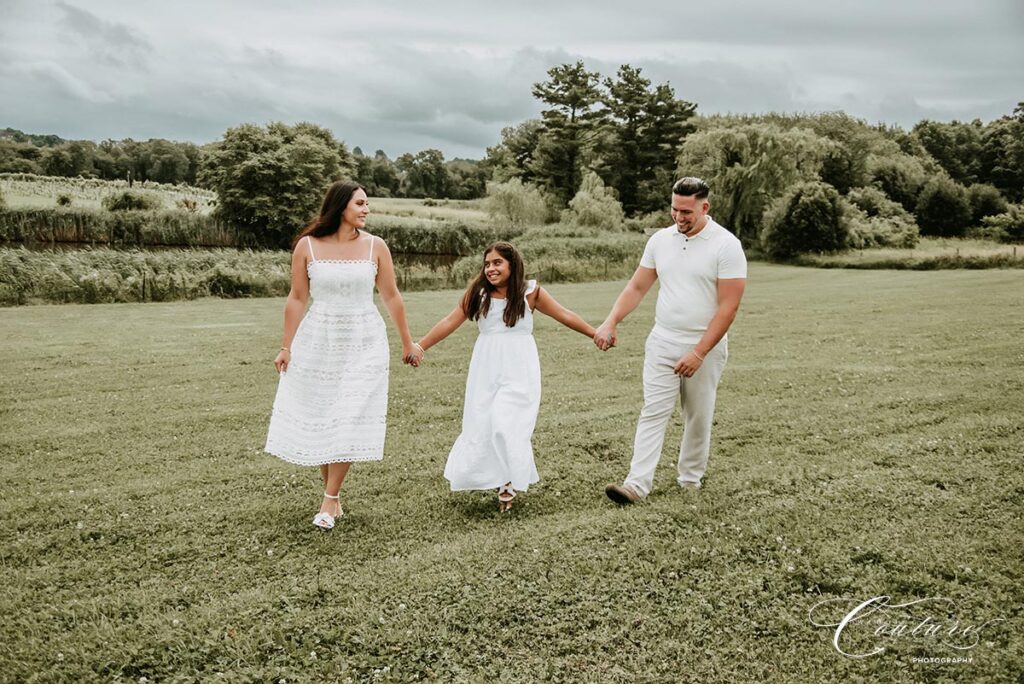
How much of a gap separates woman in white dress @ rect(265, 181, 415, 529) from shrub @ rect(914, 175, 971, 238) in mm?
64282

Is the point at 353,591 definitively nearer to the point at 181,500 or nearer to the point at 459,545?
the point at 459,545

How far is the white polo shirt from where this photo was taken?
579cm

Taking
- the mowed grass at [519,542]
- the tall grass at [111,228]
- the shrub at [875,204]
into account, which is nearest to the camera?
the mowed grass at [519,542]

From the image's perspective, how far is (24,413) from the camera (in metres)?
9.59

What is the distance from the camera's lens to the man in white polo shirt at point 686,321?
5781 mm

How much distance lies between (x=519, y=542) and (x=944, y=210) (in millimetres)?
64924

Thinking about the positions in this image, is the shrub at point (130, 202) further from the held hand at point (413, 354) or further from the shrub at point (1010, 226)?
the shrub at point (1010, 226)

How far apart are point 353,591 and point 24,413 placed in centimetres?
721

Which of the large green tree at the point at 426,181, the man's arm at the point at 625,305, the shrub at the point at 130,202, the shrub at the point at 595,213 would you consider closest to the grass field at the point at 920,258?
the shrub at the point at 595,213

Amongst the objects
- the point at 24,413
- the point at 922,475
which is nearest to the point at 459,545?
the point at 922,475

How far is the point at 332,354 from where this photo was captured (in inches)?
227

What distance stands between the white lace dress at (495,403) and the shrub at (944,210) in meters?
63.5

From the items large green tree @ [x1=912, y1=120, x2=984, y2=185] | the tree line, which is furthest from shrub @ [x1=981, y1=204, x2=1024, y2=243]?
large green tree @ [x1=912, y1=120, x2=984, y2=185]

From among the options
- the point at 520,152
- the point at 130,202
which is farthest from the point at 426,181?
the point at 130,202
